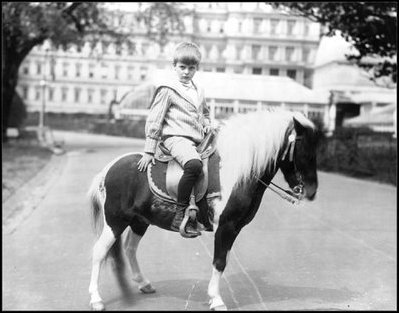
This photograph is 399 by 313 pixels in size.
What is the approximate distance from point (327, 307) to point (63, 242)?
430cm

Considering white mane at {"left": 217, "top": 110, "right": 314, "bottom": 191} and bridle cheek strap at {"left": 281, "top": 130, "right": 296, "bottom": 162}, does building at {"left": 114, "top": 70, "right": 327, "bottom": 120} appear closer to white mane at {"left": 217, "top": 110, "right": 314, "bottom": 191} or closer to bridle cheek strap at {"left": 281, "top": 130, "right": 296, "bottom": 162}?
white mane at {"left": 217, "top": 110, "right": 314, "bottom": 191}

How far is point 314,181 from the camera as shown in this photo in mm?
4219

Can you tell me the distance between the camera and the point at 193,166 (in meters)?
4.24

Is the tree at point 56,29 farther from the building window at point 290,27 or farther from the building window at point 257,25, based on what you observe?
the building window at point 257,25

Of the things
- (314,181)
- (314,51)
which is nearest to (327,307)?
(314,181)

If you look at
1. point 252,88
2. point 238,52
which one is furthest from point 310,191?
point 238,52

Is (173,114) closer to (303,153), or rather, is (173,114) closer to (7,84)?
(303,153)

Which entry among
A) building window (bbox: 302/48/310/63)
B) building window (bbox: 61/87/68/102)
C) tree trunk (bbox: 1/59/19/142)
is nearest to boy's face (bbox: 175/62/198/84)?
building window (bbox: 302/48/310/63)

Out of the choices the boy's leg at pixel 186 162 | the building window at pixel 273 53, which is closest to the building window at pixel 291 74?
the building window at pixel 273 53

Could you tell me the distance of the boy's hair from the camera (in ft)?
13.3

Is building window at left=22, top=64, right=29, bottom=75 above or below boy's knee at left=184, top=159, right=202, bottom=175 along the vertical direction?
below

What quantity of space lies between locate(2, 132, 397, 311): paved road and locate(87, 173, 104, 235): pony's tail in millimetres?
712

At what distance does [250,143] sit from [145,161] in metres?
0.87

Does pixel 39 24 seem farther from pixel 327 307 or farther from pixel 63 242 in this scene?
pixel 327 307
